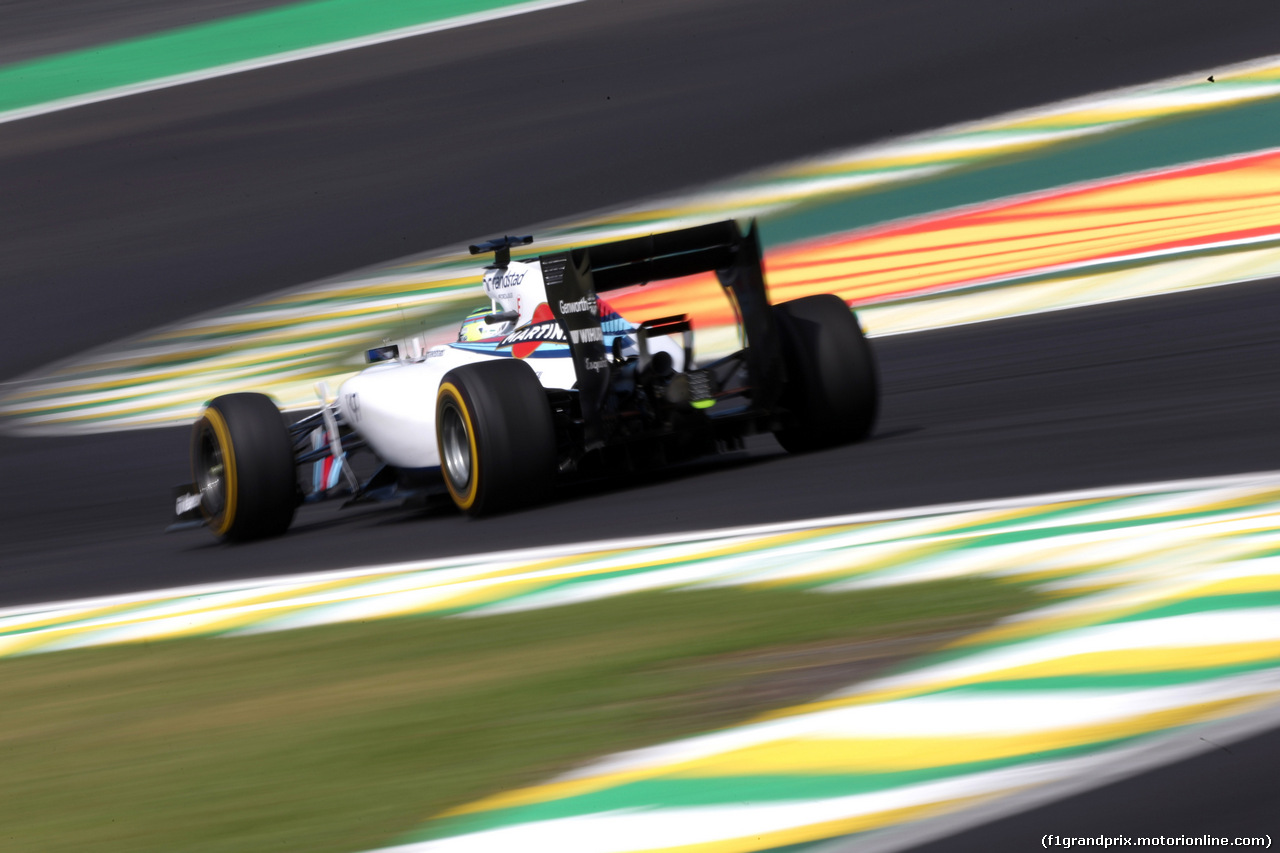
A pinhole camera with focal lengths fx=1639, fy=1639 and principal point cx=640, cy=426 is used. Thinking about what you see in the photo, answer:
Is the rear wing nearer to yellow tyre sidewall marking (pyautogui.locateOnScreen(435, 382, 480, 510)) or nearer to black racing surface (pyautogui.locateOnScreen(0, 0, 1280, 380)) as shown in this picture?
yellow tyre sidewall marking (pyautogui.locateOnScreen(435, 382, 480, 510))

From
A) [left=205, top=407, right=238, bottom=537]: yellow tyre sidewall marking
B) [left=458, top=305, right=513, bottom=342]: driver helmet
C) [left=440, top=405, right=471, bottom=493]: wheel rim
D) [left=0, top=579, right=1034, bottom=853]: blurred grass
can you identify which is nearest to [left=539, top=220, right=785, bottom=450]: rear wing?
[left=440, top=405, right=471, bottom=493]: wheel rim

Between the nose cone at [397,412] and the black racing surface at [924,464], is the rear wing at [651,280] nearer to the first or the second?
the black racing surface at [924,464]

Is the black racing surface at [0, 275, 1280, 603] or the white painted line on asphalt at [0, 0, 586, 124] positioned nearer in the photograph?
the black racing surface at [0, 275, 1280, 603]

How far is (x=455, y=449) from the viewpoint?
7762mm

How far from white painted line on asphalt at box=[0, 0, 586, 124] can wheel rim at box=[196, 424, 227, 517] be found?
1500cm

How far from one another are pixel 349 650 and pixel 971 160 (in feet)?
41.3

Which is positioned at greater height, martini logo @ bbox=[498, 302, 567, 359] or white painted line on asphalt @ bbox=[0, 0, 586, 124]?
white painted line on asphalt @ bbox=[0, 0, 586, 124]

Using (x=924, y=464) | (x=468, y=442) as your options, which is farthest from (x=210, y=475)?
(x=924, y=464)

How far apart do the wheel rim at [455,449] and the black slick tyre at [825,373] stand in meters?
1.55

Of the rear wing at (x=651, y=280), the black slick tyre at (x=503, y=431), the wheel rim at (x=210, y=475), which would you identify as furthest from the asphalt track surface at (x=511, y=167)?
the black slick tyre at (x=503, y=431)

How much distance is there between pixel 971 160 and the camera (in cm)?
1650

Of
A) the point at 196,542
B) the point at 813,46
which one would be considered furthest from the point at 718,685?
the point at 813,46

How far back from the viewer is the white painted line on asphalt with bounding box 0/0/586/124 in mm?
22625

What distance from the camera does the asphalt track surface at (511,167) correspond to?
9438 mm
